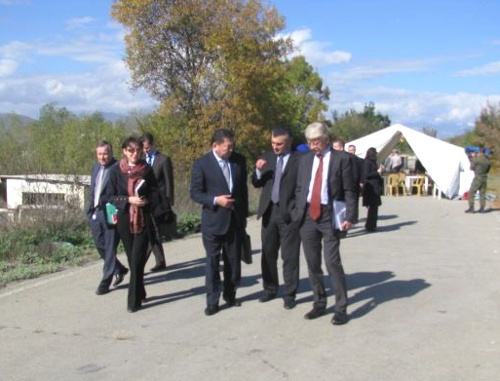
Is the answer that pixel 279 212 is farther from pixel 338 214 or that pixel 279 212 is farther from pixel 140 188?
pixel 140 188

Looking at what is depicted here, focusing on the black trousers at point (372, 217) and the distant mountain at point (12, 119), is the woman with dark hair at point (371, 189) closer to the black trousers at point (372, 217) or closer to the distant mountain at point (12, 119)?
the black trousers at point (372, 217)

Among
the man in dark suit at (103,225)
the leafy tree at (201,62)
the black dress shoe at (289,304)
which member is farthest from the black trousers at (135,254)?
the leafy tree at (201,62)

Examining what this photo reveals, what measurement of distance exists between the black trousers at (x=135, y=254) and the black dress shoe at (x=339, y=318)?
83.5 inches

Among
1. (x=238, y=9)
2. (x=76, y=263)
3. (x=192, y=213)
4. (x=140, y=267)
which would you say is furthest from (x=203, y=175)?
(x=238, y=9)

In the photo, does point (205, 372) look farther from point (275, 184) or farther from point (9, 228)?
point (9, 228)

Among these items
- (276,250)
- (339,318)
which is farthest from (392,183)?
(339,318)

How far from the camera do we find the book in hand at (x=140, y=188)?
690 centimetres

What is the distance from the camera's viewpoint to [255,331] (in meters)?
6.07

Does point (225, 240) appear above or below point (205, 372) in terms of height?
above

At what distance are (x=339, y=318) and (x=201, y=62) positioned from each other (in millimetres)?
24638

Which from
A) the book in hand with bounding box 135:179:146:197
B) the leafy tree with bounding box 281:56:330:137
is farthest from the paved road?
the leafy tree with bounding box 281:56:330:137

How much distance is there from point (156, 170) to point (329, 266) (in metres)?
3.48

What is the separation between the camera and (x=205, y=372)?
16.5ft

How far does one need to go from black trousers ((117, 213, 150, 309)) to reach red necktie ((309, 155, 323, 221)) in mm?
1839
